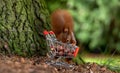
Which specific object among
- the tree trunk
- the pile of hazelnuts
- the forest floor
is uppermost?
the tree trunk

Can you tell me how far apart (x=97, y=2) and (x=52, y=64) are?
3.36 m

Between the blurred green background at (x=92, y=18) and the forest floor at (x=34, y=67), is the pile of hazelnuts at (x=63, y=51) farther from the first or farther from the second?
the blurred green background at (x=92, y=18)

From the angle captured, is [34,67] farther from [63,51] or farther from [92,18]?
[92,18]

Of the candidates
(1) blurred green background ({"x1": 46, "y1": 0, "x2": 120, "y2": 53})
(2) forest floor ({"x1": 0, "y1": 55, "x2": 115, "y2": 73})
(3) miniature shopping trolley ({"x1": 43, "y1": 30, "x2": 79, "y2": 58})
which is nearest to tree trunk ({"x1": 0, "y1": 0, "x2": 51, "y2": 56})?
(2) forest floor ({"x1": 0, "y1": 55, "x2": 115, "y2": 73})

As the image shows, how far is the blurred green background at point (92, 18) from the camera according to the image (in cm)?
664

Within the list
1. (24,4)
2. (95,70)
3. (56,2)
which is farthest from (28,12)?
(56,2)

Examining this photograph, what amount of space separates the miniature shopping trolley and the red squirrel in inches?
5.1

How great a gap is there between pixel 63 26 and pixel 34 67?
0.60m

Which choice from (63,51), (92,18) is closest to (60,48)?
(63,51)

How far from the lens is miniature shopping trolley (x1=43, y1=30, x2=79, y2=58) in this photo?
3.46 m

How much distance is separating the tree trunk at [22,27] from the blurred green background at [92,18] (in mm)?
2451

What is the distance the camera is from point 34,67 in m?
3.18

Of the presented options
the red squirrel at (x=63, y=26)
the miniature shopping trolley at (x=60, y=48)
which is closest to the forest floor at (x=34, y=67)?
the miniature shopping trolley at (x=60, y=48)

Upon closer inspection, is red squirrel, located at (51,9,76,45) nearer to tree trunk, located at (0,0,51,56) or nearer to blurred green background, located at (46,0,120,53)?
tree trunk, located at (0,0,51,56)
